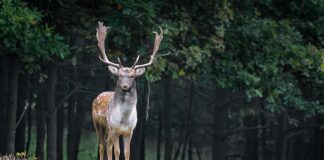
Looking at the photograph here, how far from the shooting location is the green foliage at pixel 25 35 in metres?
20.1

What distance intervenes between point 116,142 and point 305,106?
1399cm

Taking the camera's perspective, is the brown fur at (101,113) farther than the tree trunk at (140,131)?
No

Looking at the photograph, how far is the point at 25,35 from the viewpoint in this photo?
20.4m

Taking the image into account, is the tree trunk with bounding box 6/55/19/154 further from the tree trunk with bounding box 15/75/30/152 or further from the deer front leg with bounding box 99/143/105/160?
the tree trunk with bounding box 15/75/30/152

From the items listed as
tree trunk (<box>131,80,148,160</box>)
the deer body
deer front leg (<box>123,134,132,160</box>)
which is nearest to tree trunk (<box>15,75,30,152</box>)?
tree trunk (<box>131,80,148,160</box>)

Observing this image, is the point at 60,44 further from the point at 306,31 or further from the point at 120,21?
the point at 306,31

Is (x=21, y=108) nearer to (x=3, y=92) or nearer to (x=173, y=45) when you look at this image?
(x=3, y=92)

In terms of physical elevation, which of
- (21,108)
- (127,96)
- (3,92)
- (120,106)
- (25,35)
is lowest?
(120,106)

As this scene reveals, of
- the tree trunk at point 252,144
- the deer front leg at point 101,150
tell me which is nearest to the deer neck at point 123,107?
the deer front leg at point 101,150

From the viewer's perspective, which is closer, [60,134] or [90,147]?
[60,134]

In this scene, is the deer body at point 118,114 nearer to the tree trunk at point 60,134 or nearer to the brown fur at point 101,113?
the brown fur at point 101,113

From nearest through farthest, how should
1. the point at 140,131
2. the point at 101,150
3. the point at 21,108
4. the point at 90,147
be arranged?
the point at 101,150
the point at 21,108
the point at 140,131
the point at 90,147

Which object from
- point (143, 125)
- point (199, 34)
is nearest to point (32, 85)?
point (143, 125)

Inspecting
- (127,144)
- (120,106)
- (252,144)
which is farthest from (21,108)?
(120,106)
